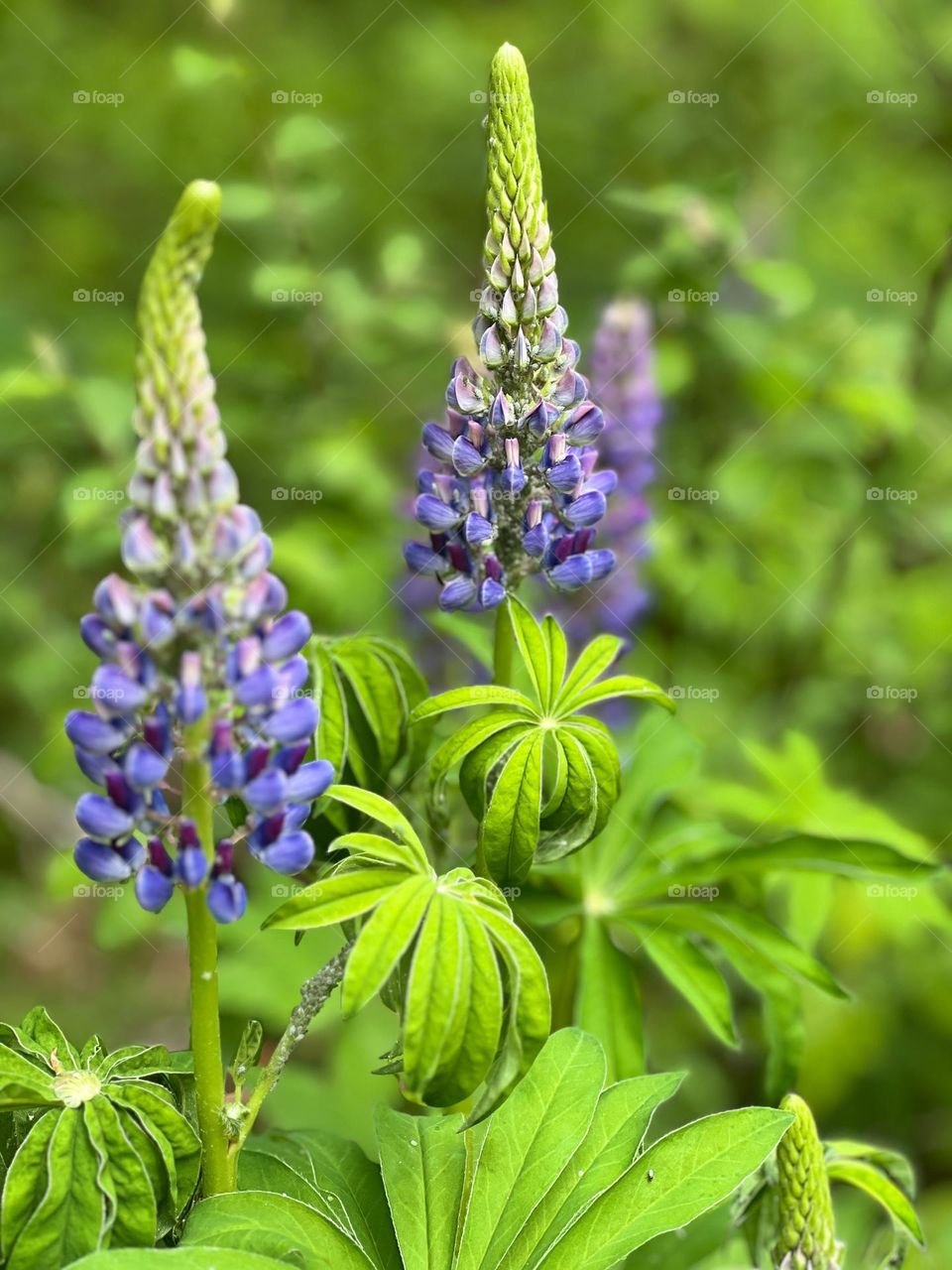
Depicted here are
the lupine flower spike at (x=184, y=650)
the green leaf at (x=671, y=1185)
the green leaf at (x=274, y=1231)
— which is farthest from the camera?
the green leaf at (x=671, y=1185)

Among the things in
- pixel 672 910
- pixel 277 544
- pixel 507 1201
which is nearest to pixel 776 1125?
pixel 507 1201

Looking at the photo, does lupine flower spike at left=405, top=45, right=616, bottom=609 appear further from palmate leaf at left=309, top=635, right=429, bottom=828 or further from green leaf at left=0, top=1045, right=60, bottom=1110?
green leaf at left=0, top=1045, right=60, bottom=1110

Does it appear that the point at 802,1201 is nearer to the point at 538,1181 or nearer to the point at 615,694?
the point at 538,1181

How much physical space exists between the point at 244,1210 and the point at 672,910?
4.02 feet

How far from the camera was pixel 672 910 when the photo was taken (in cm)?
288

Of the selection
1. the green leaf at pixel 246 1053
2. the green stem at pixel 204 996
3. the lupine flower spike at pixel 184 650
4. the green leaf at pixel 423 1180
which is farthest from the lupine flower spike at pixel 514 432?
the green leaf at pixel 423 1180

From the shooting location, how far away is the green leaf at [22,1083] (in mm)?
1839

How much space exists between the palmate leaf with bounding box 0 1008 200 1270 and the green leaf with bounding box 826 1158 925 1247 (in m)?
1.33

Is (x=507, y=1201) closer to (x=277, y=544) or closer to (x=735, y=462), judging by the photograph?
(x=277, y=544)

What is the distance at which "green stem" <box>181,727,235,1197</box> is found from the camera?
184 cm

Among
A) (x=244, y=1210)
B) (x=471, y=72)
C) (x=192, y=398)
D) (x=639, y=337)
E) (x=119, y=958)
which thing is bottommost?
(x=119, y=958)

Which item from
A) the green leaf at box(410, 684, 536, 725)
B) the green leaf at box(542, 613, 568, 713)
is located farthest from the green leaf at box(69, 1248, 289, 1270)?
the green leaf at box(542, 613, 568, 713)

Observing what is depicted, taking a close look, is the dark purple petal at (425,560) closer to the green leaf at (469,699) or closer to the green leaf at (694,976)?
the green leaf at (469,699)

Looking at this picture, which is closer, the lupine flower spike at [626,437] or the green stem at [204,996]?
the green stem at [204,996]
